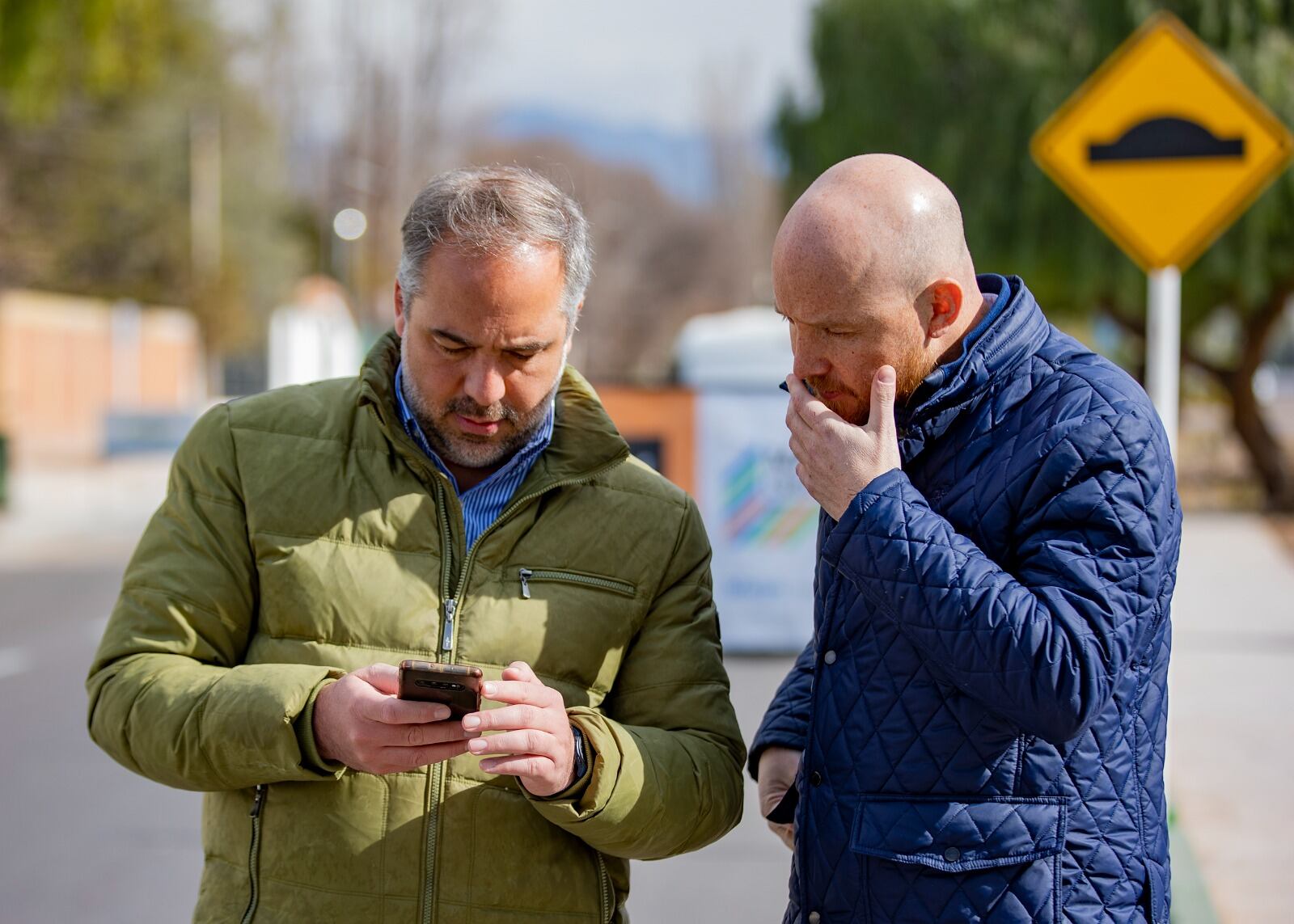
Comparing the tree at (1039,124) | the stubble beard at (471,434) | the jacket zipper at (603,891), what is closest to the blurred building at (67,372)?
the tree at (1039,124)

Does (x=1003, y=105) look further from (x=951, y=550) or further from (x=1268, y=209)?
(x=951, y=550)

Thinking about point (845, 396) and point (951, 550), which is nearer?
point (951, 550)

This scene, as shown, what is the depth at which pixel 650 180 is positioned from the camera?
66.0m

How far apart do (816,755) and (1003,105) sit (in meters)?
18.8

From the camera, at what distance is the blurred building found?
30375 mm

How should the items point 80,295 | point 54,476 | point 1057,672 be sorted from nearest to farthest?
point 1057,672
point 54,476
point 80,295

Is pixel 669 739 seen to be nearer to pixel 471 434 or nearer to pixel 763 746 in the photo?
pixel 763 746

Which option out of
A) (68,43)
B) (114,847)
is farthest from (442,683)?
(68,43)

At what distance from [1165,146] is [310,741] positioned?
15.5 feet

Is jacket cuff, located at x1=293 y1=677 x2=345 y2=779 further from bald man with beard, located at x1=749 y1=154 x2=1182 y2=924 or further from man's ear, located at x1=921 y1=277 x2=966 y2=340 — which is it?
man's ear, located at x1=921 y1=277 x2=966 y2=340

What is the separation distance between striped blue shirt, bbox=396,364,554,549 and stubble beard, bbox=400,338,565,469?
16mm

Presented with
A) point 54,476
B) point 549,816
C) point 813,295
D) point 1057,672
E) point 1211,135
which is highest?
point 1211,135

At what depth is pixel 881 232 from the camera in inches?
83.6

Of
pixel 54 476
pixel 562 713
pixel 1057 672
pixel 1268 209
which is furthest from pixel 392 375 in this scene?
pixel 54 476
